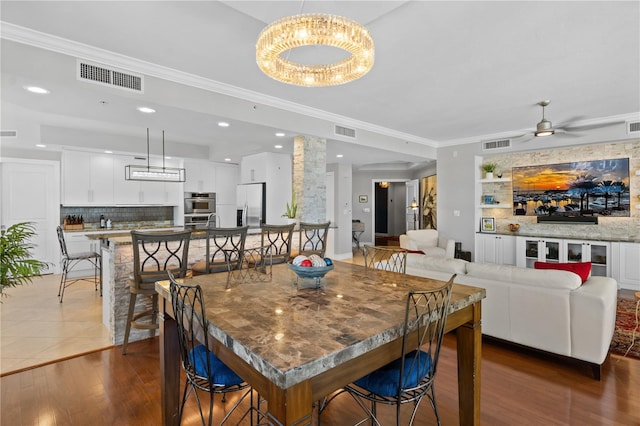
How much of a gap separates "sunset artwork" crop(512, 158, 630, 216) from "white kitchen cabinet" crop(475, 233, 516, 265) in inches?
26.5

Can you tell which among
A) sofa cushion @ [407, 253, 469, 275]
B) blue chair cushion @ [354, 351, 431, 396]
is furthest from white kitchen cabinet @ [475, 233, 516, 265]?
blue chair cushion @ [354, 351, 431, 396]

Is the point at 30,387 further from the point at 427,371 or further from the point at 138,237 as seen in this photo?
the point at 427,371

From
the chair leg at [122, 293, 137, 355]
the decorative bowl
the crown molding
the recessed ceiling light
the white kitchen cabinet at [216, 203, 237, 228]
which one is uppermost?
the crown molding

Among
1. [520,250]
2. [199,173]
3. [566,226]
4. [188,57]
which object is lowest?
[520,250]

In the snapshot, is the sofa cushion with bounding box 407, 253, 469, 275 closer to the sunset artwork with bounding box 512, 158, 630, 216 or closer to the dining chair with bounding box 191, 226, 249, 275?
the dining chair with bounding box 191, 226, 249, 275

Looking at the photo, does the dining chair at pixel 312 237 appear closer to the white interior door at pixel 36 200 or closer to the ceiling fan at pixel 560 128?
the ceiling fan at pixel 560 128

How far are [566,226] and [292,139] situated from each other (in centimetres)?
545

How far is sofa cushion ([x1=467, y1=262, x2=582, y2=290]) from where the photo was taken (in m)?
2.61

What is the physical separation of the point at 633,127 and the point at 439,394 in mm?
5621

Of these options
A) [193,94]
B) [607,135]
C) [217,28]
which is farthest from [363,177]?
[217,28]

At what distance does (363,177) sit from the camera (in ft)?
33.9

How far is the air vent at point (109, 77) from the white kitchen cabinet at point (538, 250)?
670 centimetres

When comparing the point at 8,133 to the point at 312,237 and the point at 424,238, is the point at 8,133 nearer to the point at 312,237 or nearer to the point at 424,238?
the point at 312,237

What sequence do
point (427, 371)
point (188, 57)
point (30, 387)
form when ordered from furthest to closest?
point (188, 57), point (30, 387), point (427, 371)
